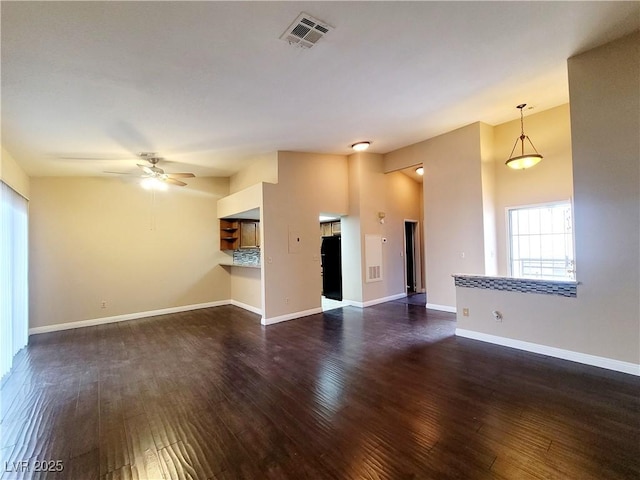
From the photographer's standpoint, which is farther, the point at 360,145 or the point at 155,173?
the point at 360,145

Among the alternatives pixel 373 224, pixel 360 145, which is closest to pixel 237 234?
pixel 373 224

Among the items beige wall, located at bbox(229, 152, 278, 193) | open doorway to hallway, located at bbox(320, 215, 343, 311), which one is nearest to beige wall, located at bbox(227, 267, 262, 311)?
open doorway to hallway, located at bbox(320, 215, 343, 311)

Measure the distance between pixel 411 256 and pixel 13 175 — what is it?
27.8 feet

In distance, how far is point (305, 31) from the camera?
2.37 m

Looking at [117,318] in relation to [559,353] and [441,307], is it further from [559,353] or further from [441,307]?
[559,353]

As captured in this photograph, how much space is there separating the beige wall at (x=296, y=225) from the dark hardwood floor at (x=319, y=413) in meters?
1.51

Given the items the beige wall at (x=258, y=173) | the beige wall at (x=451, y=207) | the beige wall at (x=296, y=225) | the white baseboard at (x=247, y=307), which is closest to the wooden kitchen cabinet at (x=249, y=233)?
the beige wall at (x=258, y=173)

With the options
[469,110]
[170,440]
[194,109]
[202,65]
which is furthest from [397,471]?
[469,110]

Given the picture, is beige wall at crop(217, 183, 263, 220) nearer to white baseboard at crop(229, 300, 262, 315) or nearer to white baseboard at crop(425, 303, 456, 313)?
white baseboard at crop(229, 300, 262, 315)

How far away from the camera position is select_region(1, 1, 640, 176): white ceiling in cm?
216

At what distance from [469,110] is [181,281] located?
22.2ft

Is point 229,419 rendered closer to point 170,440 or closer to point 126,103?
point 170,440

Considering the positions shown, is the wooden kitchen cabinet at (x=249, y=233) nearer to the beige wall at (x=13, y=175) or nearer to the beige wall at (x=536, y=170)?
the beige wall at (x=13, y=175)

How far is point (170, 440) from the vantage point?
7.05 feet
